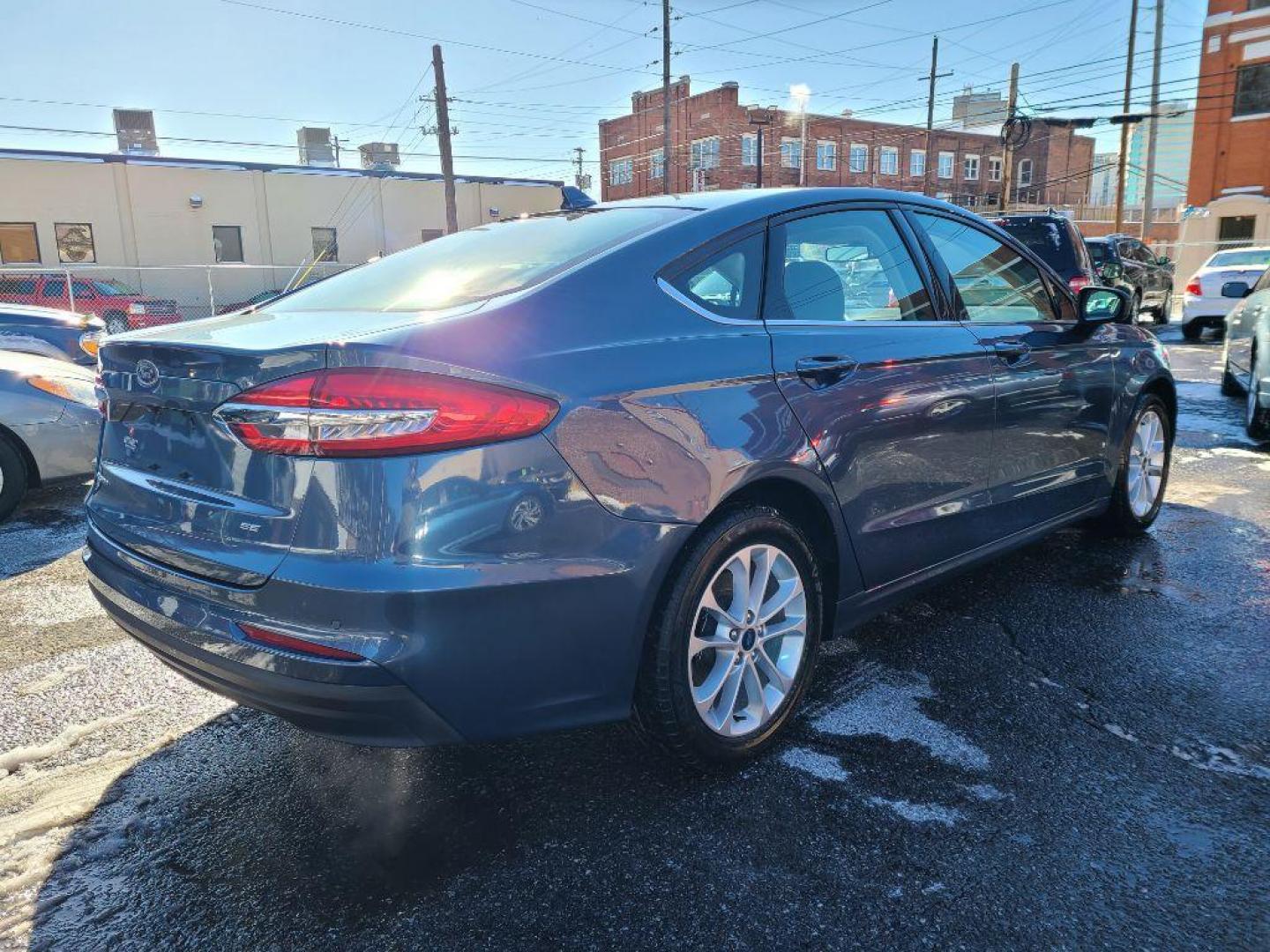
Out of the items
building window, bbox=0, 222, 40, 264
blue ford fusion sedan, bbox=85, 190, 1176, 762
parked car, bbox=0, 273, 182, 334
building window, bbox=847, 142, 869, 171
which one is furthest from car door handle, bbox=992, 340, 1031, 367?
building window, bbox=847, 142, 869, 171

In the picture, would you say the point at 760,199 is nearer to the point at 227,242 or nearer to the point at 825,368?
the point at 825,368

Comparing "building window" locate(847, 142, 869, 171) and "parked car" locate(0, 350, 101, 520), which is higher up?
"building window" locate(847, 142, 869, 171)

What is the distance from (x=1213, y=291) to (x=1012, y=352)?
14713 millimetres

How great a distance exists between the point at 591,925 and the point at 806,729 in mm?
1092

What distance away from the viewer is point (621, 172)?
5291cm

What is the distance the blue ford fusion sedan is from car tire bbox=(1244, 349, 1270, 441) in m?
4.97

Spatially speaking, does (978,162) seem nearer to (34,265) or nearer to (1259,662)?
(34,265)

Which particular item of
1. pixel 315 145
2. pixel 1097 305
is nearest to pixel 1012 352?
pixel 1097 305

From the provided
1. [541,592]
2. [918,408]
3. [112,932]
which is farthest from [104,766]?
[918,408]

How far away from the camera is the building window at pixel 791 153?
47.7 meters

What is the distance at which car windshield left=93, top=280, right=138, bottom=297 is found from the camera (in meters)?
23.3

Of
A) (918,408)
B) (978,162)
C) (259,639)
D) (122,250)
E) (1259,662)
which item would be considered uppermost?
(978,162)

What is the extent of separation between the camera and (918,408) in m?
3.05

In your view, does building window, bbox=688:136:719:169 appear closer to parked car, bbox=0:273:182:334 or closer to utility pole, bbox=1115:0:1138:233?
utility pole, bbox=1115:0:1138:233
